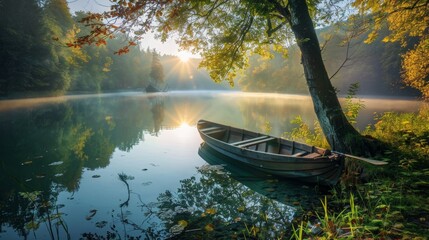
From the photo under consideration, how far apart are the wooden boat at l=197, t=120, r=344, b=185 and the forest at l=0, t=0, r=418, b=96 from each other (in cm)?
241

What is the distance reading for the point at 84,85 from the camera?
2218 inches

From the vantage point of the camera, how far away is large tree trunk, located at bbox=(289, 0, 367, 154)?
23.3 ft

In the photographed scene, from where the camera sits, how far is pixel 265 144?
8914 mm

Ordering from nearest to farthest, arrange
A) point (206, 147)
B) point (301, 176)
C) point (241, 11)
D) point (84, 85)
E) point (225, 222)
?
point (225, 222) → point (301, 176) → point (241, 11) → point (206, 147) → point (84, 85)

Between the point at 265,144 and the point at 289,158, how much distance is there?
7.65 ft

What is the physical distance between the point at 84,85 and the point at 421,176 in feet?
206

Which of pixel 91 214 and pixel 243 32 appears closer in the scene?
pixel 91 214

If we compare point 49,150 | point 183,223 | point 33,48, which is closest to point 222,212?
point 183,223

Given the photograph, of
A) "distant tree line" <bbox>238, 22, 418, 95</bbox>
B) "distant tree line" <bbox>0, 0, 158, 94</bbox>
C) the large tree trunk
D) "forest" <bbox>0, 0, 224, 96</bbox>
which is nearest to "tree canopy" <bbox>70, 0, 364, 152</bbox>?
the large tree trunk

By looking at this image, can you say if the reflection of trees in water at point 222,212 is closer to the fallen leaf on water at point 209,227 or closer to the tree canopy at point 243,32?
the fallen leaf on water at point 209,227

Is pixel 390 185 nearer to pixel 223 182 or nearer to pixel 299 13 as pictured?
pixel 223 182

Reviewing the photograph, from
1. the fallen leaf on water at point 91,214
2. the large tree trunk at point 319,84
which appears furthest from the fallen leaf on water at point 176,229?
the large tree trunk at point 319,84

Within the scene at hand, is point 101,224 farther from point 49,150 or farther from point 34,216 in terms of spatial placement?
point 49,150

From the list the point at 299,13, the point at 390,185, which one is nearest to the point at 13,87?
the point at 299,13
